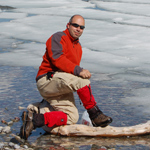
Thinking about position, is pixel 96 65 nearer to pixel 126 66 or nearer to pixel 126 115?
pixel 126 66

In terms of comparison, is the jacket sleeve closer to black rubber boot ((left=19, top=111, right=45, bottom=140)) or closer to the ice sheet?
black rubber boot ((left=19, top=111, right=45, bottom=140))

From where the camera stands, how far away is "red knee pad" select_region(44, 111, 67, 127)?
3283 mm

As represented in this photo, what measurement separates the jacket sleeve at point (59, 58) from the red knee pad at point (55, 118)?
423 mm

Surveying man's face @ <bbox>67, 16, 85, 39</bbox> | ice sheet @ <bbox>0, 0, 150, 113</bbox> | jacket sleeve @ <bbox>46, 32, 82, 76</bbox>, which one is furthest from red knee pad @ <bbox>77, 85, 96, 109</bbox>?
ice sheet @ <bbox>0, 0, 150, 113</bbox>

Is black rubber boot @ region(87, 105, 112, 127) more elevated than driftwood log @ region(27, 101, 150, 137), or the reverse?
black rubber boot @ region(87, 105, 112, 127)

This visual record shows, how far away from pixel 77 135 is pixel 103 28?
273 inches

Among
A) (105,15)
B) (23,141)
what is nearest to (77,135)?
(23,141)

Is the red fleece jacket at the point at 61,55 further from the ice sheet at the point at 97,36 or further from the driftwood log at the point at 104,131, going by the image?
the ice sheet at the point at 97,36

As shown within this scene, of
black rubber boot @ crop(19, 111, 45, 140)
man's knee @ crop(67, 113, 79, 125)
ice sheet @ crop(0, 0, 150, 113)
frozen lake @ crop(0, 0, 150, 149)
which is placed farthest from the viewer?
ice sheet @ crop(0, 0, 150, 113)

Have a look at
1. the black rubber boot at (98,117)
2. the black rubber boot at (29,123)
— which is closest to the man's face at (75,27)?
the black rubber boot at (98,117)

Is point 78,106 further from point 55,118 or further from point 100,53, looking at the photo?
point 100,53

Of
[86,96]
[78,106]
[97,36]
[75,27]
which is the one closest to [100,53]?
[97,36]

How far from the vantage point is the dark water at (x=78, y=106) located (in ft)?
10.3

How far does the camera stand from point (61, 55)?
331 cm
